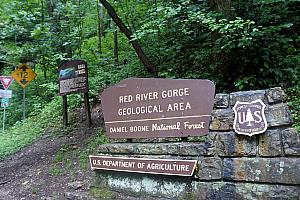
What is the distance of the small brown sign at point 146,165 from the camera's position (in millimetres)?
A: 3878

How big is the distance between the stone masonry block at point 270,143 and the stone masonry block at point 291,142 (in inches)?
2.0

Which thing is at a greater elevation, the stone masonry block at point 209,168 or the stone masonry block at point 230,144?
the stone masonry block at point 230,144

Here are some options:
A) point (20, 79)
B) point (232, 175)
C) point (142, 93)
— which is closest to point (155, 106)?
point (142, 93)

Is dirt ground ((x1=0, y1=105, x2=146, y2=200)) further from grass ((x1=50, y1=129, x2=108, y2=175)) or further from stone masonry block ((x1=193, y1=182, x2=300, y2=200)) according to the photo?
stone masonry block ((x1=193, y1=182, x2=300, y2=200))

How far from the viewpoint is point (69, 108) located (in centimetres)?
1024

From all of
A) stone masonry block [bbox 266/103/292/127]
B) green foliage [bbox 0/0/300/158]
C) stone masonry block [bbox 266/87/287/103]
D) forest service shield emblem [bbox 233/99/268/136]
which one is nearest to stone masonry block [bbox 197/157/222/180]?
forest service shield emblem [bbox 233/99/268/136]

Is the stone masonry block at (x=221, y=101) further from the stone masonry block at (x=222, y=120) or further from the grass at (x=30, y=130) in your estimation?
the grass at (x=30, y=130)

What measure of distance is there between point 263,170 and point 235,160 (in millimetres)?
330

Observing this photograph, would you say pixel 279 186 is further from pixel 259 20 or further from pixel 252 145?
pixel 259 20

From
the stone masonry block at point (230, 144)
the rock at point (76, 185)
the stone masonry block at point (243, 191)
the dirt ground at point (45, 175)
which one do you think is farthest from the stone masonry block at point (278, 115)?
the rock at point (76, 185)

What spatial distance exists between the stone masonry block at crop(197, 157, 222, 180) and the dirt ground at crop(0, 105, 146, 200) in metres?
1.26

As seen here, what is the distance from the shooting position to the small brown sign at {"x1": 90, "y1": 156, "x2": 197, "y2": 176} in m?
3.88

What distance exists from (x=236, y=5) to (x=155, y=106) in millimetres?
3548

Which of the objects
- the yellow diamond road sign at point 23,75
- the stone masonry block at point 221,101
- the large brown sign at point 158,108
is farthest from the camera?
the yellow diamond road sign at point 23,75
